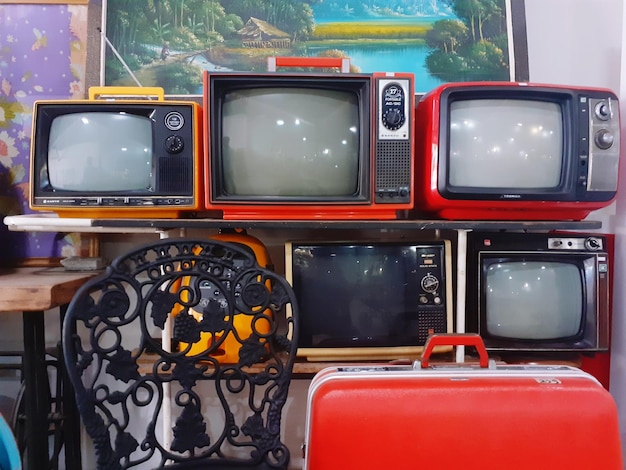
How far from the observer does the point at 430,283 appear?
4.01 feet

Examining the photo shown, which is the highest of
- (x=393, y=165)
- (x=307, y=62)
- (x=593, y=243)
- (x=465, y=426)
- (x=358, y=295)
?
(x=307, y=62)

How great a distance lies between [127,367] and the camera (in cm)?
101

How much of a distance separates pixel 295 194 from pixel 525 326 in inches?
31.5

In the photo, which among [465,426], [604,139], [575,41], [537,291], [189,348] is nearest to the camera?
[465,426]

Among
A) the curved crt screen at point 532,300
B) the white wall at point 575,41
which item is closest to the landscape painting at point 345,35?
the white wall at point 575,41

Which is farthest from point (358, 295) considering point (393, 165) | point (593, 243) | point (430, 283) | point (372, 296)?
point (593, 243)

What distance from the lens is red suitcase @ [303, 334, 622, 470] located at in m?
0.91

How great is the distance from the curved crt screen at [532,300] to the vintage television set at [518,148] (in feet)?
0.60

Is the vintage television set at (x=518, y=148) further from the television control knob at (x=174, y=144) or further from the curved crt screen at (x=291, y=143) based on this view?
the television control knob at (x=174, y=144)

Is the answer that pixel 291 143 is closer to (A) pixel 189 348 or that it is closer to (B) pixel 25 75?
(A) pixel 189 348

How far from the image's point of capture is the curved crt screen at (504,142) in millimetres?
1182

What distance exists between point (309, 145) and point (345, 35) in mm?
606

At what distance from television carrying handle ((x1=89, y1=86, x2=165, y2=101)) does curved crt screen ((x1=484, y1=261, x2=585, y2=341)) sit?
3.73 feet

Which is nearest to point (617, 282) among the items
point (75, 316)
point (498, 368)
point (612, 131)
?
point (612, 131)
